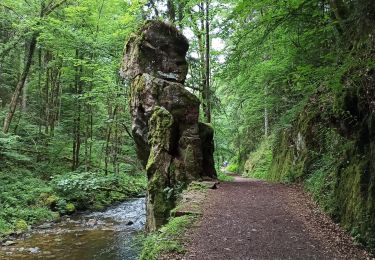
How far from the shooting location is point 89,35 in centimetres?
2005

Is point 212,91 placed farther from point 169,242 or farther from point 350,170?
point 169,242

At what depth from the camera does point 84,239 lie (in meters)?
12.4

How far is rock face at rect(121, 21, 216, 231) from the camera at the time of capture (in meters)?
12.2

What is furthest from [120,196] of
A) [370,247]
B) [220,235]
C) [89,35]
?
[370,247]

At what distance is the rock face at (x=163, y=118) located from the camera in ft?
40.1

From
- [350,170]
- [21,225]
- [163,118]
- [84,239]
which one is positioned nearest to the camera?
[350,170]

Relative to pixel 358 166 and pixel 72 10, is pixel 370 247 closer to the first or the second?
pixel 358 166

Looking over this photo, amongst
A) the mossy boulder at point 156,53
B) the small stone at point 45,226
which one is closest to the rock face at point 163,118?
the mossy boulder at point 156,53

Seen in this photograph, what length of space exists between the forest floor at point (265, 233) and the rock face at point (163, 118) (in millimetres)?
2255

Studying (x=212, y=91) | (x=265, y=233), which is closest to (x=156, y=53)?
(x=212, y=91)

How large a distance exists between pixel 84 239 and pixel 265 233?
7525 millimetres

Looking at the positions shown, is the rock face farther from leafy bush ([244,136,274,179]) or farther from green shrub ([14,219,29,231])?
leafy bush ([244,136,274,179])

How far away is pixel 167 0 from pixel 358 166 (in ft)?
55.1

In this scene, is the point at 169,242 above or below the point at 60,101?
below
